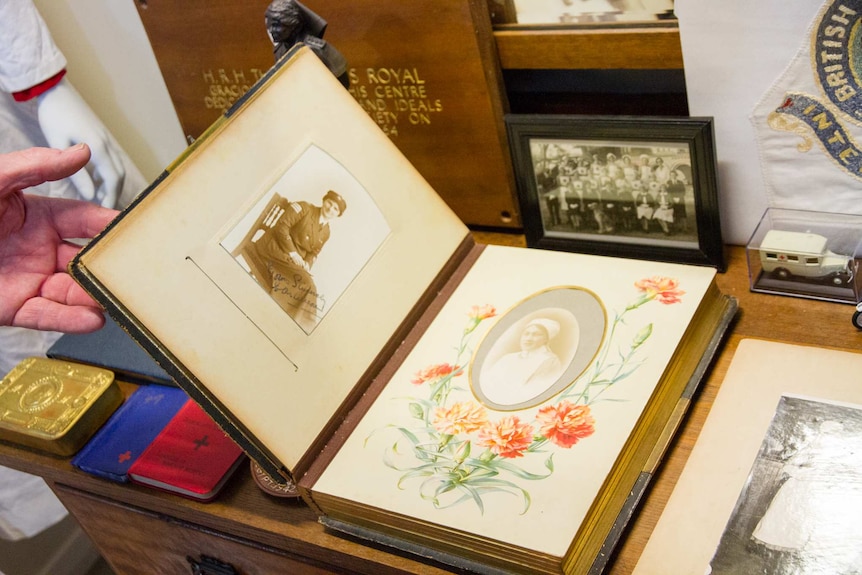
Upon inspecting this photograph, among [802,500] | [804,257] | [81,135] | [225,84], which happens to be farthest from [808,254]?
[81,135]

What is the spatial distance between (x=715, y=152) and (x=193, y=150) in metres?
0.50

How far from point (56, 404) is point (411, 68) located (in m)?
0.60

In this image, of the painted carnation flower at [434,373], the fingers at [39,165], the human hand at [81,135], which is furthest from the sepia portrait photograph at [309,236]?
the human hand at [81,135]

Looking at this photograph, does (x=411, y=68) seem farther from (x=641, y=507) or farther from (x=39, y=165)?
(x=641, y=507)

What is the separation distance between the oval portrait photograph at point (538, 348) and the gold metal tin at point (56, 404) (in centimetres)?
50

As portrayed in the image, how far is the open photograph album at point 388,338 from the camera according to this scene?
2.56 feet

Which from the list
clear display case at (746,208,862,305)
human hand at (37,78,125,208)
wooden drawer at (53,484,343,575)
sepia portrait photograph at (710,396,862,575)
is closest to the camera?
sepia portrait photograph at (710,396,862,575)

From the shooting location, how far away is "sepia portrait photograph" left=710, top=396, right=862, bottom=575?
2.28 ft

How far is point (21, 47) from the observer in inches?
52.9

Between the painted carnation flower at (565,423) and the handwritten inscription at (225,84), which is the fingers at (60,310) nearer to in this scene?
the handwritten inscription at (225,84)

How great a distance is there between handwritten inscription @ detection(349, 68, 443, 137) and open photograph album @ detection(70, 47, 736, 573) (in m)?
0.14

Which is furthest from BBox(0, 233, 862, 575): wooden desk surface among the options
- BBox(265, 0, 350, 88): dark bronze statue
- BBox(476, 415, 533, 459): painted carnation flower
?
BBox(265, 0, 350, 88): dark bronze statue

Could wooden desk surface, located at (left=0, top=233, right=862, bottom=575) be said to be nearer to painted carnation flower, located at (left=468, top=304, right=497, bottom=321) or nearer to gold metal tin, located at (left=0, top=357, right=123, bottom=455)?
gold metal tin, located at (left=0, top=357, right=123, bottom=455)

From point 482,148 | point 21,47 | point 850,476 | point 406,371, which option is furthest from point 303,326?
point 21,47
